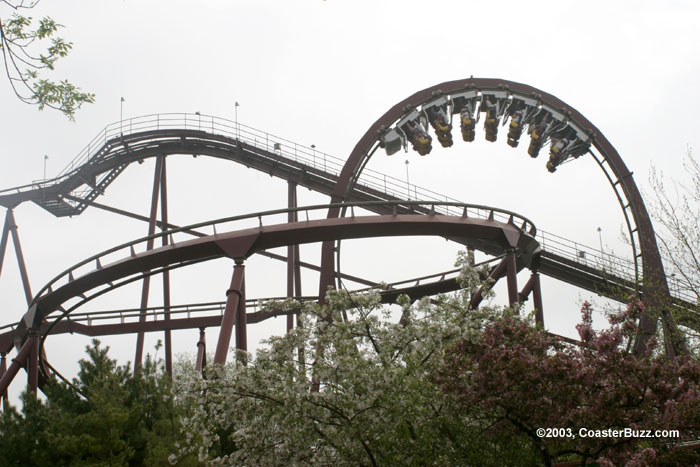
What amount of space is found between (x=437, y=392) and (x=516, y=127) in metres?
15.3

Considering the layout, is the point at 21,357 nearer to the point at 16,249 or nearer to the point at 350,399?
the point at 16,249

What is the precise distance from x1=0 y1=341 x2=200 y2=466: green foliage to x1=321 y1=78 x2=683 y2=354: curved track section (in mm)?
9852

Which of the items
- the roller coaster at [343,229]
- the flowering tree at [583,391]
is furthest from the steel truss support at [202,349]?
the flowering tree at [583,391]

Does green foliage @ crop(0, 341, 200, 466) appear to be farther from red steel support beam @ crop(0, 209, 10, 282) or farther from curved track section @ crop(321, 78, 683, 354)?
red steel support beam @ crop(0, 209, 10, 282)

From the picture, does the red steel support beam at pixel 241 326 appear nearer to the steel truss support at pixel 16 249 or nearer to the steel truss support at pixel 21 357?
the steel truss support at pixel 21 357

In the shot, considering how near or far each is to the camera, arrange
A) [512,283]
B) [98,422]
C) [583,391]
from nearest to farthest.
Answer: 1. [583,391]
2. [98,422]
3. [512,283]

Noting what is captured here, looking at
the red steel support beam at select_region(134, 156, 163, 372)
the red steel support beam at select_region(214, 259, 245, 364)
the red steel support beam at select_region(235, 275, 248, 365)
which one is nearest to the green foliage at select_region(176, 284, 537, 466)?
the red steel support beam at select_region(214, 259, 245, 364)

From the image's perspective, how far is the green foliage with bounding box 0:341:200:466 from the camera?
33.5 feet

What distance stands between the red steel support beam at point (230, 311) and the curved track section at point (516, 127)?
6.62 m

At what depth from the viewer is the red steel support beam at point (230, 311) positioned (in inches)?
514

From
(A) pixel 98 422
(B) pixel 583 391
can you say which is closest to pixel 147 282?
(A) pixel 98 422

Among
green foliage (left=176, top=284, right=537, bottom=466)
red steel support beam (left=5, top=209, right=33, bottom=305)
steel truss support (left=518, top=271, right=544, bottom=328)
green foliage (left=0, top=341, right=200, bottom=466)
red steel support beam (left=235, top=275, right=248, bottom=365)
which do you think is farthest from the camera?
red steel support beam (left=5, top=209, right=33, bottom=305)

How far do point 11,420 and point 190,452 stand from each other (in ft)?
9.67

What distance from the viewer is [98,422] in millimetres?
10352
